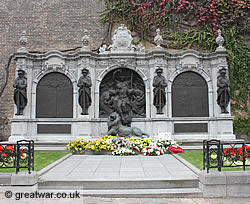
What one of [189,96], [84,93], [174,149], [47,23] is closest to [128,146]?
[174,149]

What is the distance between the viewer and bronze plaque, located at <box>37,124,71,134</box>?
38.8ft

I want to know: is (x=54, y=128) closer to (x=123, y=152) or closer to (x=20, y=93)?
(x=20, y=93)

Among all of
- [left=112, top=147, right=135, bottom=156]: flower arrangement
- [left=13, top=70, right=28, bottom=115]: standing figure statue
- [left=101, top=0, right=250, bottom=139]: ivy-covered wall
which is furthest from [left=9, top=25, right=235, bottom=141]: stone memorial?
[left=101, top=0, right=250, bottom=139]: ivy-covered wall

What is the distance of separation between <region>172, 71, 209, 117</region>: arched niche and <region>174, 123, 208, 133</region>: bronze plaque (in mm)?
462

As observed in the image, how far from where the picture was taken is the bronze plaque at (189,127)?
11.9 m

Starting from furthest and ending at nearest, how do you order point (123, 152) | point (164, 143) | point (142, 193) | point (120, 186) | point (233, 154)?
point (164, 143) < point (123, 152) < point (233, 154) < point (120, 186) < point (142, 193)

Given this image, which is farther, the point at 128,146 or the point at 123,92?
the point at 123,92

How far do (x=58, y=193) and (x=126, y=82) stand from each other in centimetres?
782

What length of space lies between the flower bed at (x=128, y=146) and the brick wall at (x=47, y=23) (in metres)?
8.03

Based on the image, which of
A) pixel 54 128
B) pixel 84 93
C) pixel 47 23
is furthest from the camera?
pixel 47 23

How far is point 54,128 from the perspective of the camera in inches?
468

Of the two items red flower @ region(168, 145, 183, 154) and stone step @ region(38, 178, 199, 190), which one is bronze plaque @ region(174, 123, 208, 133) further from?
stone step @ region(38, 178, 199, 190)

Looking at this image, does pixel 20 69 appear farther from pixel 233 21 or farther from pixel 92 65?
pixel 233 21

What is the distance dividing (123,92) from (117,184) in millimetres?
6701
